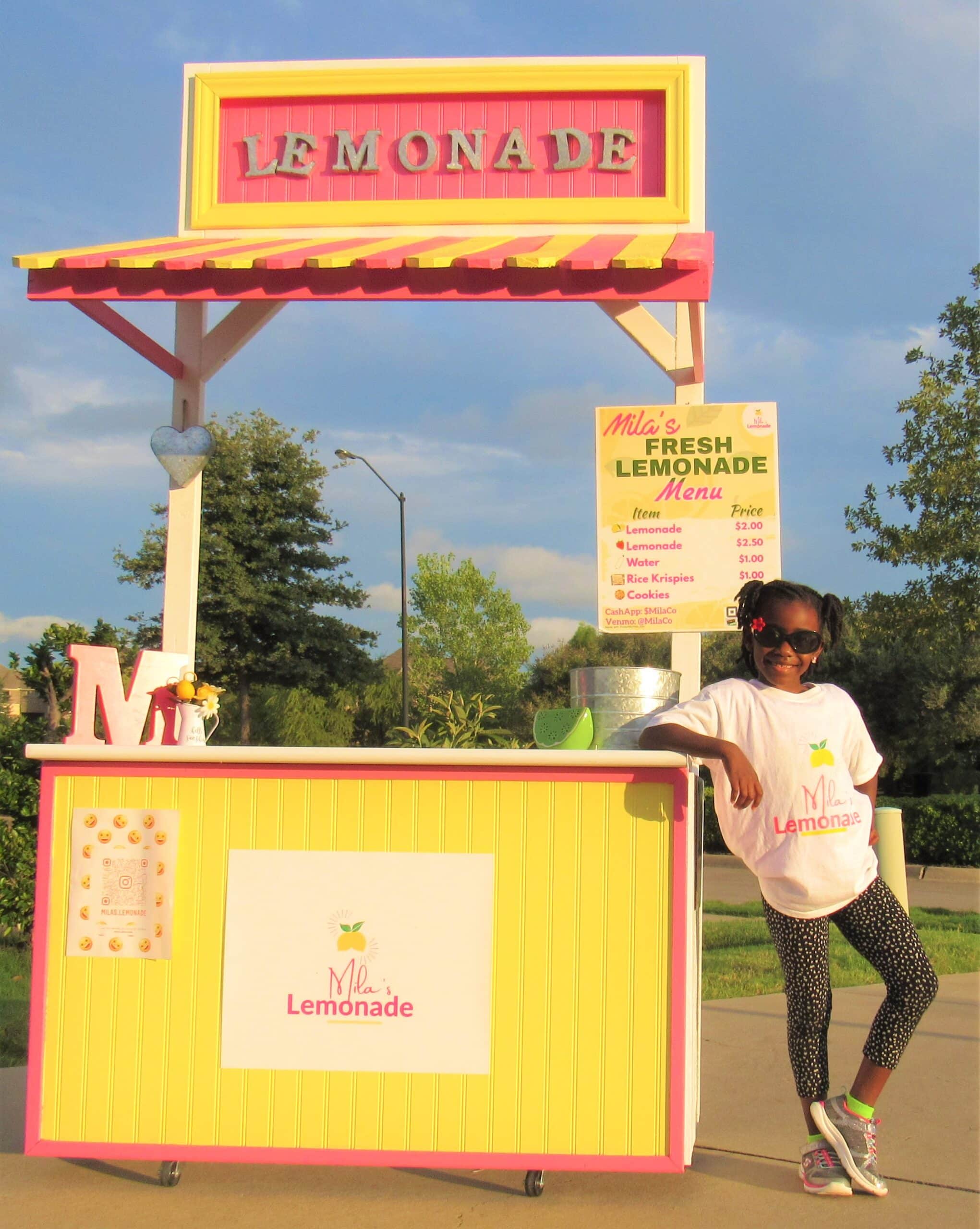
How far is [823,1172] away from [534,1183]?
0.80 metres

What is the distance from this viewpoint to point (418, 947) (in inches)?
131

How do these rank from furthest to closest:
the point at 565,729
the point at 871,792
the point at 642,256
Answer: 1. the point at 642,256
2. the point at 565,729
3. the point at 871,792

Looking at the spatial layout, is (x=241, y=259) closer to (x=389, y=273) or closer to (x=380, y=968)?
(x=389, y=273)

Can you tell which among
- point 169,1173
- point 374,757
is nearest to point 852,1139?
point 374,757

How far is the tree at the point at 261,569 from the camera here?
93.1 ft

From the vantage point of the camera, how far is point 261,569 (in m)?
29.3

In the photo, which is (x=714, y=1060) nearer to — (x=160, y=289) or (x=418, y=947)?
(x=418, y=947)

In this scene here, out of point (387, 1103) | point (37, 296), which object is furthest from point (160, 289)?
point (387, 1103)

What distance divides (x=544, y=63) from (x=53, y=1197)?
17.6 feet

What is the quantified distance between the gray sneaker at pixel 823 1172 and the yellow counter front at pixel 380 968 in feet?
1.12

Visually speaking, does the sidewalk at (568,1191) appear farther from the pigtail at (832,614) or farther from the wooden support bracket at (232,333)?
the wooden support bracket at (232,333)

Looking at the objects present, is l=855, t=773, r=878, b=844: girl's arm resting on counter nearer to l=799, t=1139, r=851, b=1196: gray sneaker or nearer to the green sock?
the green sock

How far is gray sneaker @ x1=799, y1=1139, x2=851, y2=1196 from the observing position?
319 centimetres

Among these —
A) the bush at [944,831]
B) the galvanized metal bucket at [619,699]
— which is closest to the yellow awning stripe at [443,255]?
the galvanized metal bucket at [619,699]
